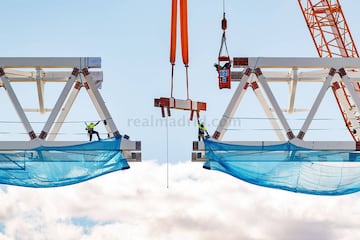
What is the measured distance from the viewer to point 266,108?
23.5m

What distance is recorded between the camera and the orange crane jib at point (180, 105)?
21719mm

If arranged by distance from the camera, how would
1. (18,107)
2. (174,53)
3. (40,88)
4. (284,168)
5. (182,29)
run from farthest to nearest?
(40,88)
(18,107)
(174,53)
(182,29)
(284,168)

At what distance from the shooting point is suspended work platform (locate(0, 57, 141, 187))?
20.9m

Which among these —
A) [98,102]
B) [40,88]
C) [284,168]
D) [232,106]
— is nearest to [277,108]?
[232,106]

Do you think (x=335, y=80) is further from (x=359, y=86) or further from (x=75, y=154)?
(x=359, y=86)

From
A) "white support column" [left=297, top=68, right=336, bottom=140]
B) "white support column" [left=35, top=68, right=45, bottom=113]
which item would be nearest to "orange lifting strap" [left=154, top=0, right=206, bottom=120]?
"white support column" [left=297, top=68, right=336, bottom=140]

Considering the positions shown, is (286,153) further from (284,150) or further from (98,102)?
(98,102)

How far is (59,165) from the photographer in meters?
20.9

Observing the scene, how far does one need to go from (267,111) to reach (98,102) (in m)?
5.93

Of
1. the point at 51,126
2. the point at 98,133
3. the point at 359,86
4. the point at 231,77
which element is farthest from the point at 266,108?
the point at 359,86

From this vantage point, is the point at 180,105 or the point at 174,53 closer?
the point at 180,105

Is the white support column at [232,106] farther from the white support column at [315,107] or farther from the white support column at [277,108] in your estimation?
the white support column at [315,107]

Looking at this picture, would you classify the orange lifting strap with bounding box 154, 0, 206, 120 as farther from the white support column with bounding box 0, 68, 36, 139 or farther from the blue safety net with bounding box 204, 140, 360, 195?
the white support column with bounding box 0, 68, 36, 139

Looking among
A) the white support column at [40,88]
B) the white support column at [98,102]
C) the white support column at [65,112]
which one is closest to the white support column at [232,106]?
the white support column at [98,102]
